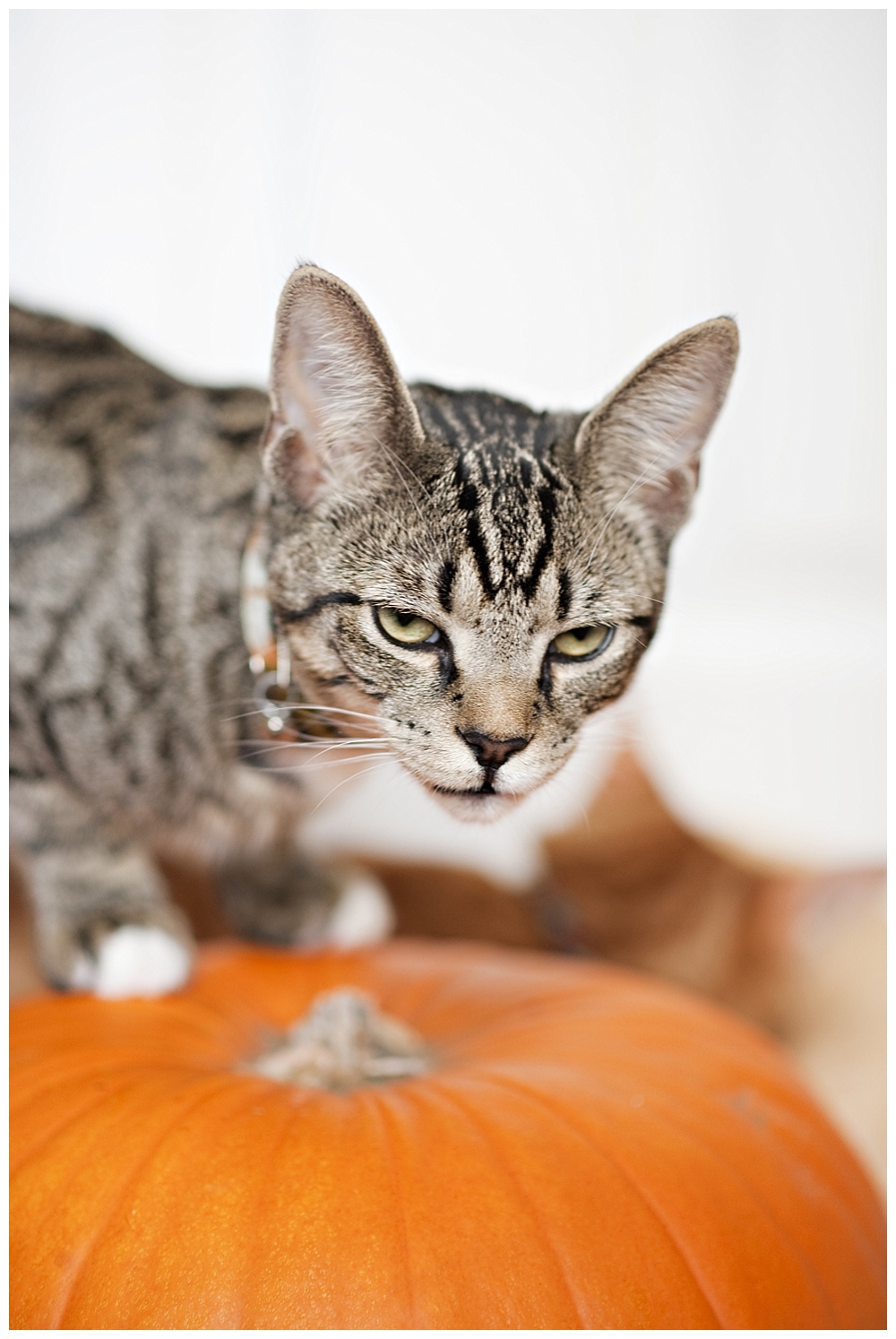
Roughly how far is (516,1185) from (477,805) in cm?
27

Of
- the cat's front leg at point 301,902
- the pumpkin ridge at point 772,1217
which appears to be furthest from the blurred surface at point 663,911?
the pumpkin ridge at point 772,1217

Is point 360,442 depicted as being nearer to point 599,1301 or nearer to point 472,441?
point 472,441

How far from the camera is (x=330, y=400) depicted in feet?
2.26

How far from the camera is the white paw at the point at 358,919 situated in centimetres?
115

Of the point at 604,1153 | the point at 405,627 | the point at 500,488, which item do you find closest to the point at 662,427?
the point at 500,488

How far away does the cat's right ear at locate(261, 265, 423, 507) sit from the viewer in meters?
0.64

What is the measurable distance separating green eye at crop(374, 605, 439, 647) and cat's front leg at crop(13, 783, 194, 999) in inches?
19.4

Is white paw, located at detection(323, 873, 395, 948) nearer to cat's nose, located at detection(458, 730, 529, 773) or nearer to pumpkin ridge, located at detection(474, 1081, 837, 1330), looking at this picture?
pumpkin ridge, located at detection(474, 1081, 837, 1330)

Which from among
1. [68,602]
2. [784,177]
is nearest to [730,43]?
[784,177]

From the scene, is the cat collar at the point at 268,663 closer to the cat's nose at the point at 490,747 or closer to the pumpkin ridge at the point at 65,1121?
the cat's nose at the point at 490,747

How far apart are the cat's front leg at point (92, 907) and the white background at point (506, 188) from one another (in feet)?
1.21

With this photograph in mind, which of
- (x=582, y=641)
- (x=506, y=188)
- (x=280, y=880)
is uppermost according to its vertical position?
(x=506, y=188)

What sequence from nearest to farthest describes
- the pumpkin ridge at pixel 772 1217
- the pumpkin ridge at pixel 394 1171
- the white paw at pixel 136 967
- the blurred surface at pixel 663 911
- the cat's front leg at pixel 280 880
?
1. the pumpkin ridge at pixel 394 1171
2. the pumpkin ridge at pixel 772 1217
3. the white paw at pixel 136 967
4. the cat's front leg at pixel 280 880
5. the blurred surface at pixel 663 911

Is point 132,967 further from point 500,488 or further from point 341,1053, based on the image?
point 500,488
